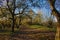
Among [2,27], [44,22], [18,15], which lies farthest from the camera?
[44,22]

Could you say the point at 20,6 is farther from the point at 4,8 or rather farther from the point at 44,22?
the point at 44,22

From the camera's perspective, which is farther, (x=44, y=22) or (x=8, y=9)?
(x=44, y=22)

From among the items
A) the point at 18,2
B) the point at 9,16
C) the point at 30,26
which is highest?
the point at 18,2

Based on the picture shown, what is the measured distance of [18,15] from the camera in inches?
1065

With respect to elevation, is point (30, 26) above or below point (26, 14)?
below

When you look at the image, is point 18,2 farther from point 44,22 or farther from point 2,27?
point 44,22

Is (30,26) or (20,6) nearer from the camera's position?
(20,6)

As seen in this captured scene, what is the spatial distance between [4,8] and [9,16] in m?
1.74

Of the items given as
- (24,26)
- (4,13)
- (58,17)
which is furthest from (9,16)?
(58,17)

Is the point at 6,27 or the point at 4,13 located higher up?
the point at 4,13

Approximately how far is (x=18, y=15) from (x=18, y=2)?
2444mm

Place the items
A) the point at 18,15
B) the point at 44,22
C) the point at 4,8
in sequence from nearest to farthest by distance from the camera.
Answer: the point at 4,8
the point at 18,15
the point at 44,22

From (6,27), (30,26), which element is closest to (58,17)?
(6,27)

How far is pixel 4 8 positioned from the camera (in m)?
25.3
